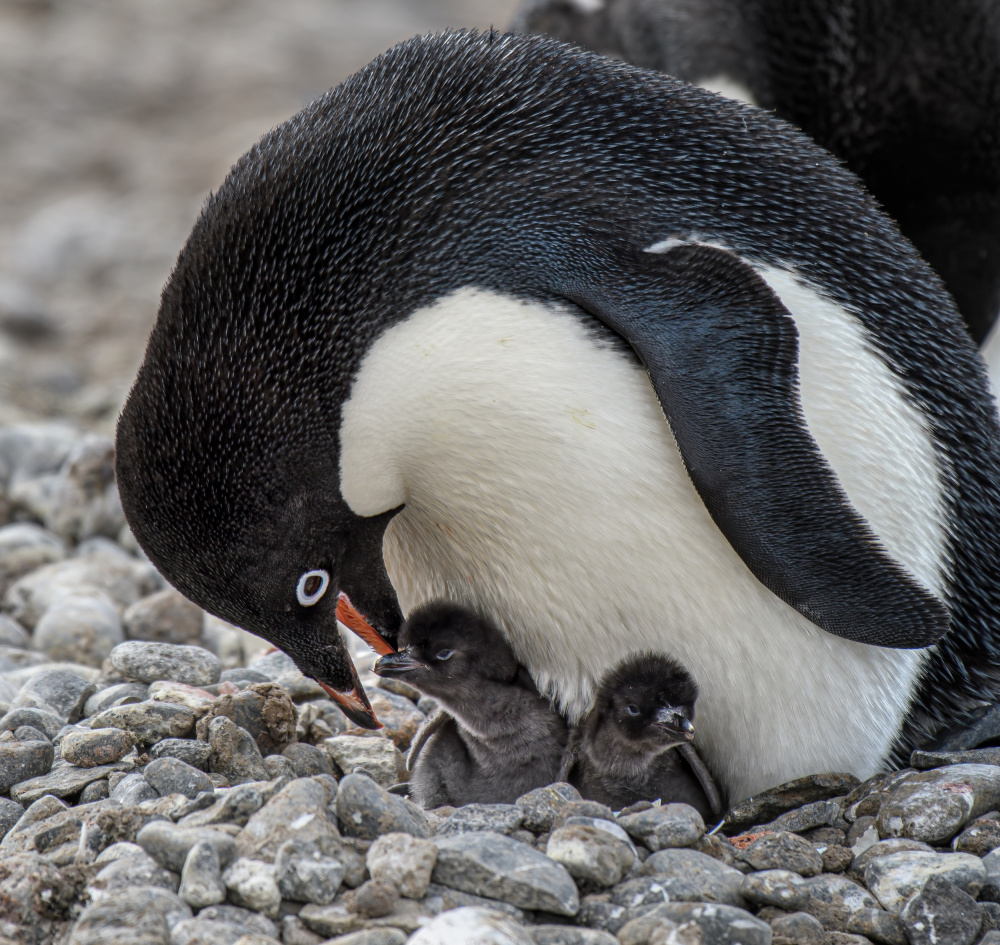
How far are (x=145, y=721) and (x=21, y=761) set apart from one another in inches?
8.8

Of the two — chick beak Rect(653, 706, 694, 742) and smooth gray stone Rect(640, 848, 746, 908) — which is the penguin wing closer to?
chick beak Rect(653, 706, 694, 742)

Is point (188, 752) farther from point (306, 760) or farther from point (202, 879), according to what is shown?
point (202, 879)

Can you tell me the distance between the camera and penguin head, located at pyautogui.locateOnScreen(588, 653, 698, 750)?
2393mm

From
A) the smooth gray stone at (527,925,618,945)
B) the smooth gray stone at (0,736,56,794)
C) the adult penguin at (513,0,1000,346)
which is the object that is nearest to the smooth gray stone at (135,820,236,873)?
the smooth gray stone at (527,925,618,945)

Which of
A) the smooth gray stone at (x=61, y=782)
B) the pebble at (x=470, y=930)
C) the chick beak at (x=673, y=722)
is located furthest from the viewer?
the chick beak at (x=673, y=722)

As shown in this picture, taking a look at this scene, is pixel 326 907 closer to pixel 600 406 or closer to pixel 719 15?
pixel 600 406

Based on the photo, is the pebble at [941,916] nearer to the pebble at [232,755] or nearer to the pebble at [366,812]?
the pebble at [366,812]

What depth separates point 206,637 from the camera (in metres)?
3.64

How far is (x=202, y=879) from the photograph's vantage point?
1780 millimetres

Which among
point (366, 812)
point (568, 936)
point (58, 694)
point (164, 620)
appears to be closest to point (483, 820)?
point (366, 812)

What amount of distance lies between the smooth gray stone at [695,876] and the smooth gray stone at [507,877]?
159mm

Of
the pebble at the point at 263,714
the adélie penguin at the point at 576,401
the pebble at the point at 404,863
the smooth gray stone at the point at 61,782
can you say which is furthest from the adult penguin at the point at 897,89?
the pebble at the point at 404,863

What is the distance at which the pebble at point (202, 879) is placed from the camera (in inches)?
69.9

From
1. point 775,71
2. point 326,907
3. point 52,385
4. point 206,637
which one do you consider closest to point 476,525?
point 326,907
